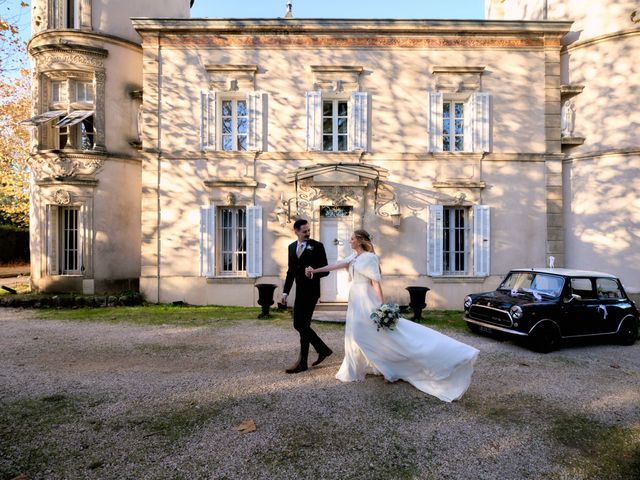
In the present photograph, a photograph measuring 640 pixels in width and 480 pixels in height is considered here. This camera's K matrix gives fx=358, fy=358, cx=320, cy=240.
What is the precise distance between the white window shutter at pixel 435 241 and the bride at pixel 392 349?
6148 mm

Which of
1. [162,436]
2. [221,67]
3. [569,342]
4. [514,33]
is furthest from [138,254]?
[514,33]

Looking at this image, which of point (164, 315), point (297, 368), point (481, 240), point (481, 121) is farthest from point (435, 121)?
point (164, 315)

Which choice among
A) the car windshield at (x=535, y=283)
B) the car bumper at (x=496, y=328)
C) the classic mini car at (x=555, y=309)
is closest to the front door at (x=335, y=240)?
the car bumper at (x=496, y=328)

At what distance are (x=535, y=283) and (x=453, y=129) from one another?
18.8ft

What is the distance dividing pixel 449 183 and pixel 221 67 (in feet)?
24.3

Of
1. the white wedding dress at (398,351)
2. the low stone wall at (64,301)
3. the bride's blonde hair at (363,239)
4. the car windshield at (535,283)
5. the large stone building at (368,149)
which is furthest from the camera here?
the large stone building at (368,149)

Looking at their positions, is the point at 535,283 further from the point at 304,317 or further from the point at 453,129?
the point at 453,129

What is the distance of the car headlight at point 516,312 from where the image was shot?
20.0ft

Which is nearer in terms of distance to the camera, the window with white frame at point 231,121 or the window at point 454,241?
the window with white frame at point 231,121

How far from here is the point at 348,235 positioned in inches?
410

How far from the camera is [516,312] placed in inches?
243

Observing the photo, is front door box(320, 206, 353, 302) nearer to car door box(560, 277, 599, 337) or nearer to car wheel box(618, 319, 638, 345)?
car door box(560, 277, 599, 337)

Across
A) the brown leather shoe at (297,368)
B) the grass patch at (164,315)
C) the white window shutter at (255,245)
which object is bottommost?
the grass patch at (164,315)

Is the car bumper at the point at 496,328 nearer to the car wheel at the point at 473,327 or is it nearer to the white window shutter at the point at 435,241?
the car wheel at the point at 473,327
